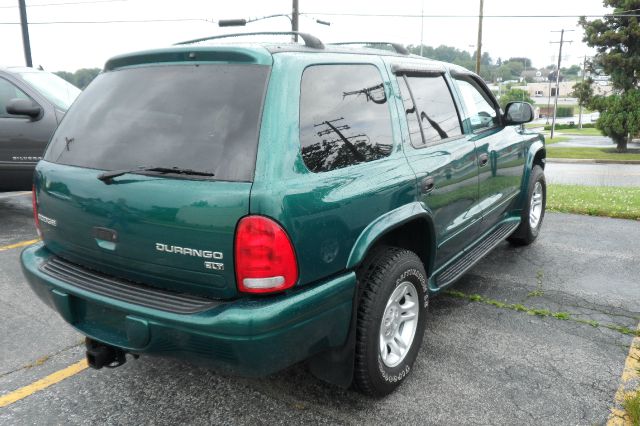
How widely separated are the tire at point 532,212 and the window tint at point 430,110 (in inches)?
70.2

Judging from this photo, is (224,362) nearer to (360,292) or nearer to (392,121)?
(360,292)

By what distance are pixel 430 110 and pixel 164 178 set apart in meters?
1.87

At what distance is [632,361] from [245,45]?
287cm

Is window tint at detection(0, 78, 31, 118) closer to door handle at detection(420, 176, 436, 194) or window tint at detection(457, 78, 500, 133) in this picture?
window tint at detection(457, 78, 500, 133)

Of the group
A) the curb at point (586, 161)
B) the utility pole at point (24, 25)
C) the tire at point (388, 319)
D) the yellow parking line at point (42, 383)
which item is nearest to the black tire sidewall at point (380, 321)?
the tire at point (388, 319)

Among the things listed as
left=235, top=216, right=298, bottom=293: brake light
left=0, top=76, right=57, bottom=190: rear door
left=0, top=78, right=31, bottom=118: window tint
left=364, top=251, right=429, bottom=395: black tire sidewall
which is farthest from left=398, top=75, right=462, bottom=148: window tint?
left=0, top=78, right=31, bottom=118: window tint

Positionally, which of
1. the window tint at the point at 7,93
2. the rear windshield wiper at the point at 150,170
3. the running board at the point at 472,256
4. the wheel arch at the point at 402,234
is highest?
the window tint at the point at 7,93

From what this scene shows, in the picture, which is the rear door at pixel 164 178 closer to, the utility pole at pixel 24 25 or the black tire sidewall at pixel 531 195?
the black tire sidewall at pixel 531 195

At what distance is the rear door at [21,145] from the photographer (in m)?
6.23

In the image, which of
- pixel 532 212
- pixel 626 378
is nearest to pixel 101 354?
pixel 626 378

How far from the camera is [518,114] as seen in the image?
4.48 metres

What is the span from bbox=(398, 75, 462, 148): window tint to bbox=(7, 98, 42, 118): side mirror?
4.82m

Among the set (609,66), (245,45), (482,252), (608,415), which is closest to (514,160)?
(482,252)

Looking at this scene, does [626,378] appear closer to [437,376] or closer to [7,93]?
[437,376]
